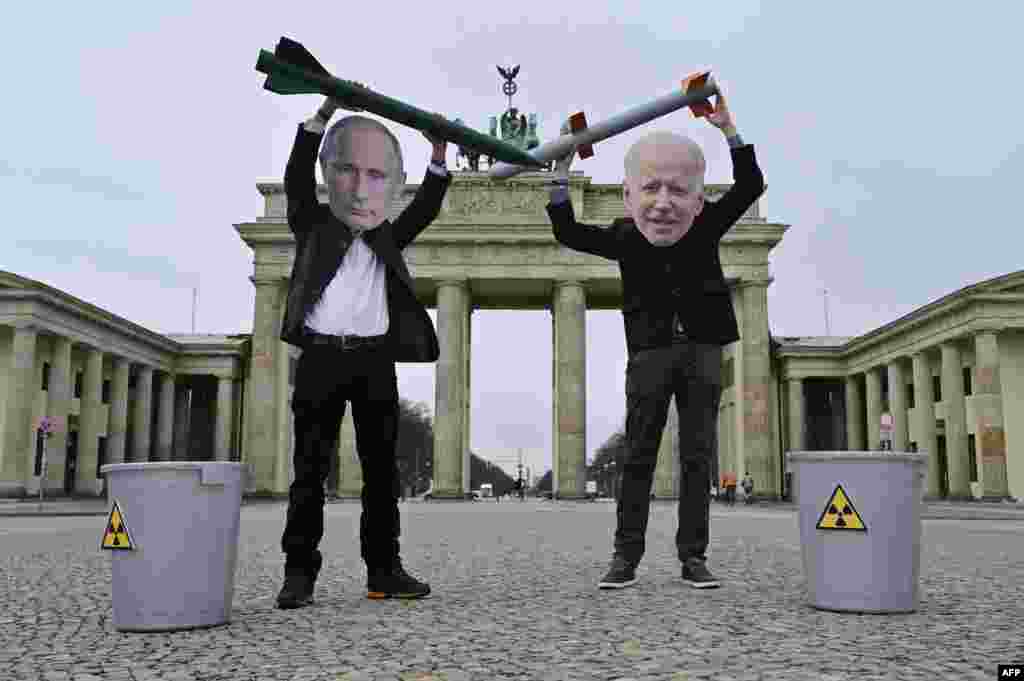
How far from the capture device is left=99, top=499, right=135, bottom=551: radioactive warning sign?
497 cm

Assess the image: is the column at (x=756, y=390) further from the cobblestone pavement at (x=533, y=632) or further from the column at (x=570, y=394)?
the cobblestone pavement at (x=533, y=632)

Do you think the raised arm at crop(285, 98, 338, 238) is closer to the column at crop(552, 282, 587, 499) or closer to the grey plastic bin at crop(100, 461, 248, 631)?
the grey plastic bin at crop(100, 461, 248, 631)

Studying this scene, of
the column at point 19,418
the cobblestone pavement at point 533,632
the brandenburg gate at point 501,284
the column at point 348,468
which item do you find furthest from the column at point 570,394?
the cobblestone pavement at point 533,632

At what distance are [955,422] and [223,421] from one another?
118ft

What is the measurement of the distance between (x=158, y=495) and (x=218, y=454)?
4871 cm

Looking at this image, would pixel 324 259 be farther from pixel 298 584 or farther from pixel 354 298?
pixel 298 584

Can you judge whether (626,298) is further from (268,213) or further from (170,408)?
(170,408)

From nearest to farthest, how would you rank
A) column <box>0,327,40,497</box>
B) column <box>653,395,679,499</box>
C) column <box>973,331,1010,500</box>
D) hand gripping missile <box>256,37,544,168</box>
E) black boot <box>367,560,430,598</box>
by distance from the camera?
hand gripping missile <box>256,37,544,168</box> < black boot <box>367,560,430,598</box> < column <box>973,331,1010,500</box> < column <box>0,327,40,497</box> < column <box>653,395,679,499</box>

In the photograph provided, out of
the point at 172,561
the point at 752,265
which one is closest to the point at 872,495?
the point at 172,561

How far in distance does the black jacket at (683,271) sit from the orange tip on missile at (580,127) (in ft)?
1.56

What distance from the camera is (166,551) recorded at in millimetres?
4984

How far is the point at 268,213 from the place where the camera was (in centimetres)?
4644

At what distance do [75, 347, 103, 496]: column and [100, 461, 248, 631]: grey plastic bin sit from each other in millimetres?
44031

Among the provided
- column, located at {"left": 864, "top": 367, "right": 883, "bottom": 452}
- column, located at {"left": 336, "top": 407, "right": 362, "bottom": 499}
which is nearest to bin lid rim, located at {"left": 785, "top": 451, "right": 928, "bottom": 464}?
column, located at {"left": 336, "top": 407, "right": 362, "bottom": 499}
